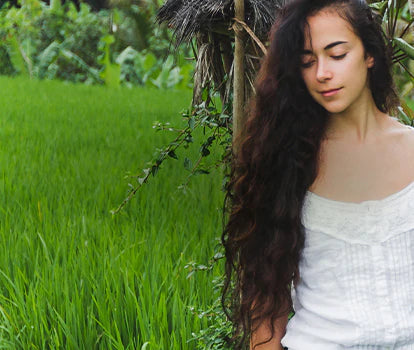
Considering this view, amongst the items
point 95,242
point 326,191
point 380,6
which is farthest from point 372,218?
point 95,242

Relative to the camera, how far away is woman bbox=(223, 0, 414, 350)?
0.98 meters

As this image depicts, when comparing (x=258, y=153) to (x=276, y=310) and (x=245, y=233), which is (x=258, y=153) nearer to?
(x=245, y=233)

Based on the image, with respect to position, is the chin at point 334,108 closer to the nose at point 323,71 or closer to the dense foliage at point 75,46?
the nose at point 323,71

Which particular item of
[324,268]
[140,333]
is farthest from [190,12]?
[140,333]

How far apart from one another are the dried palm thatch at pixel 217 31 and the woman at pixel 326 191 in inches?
14.2

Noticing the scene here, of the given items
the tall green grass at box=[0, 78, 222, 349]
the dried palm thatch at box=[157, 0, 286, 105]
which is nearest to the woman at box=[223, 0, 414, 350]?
the dried palm thatch at box=[157, 0, 286, 105]

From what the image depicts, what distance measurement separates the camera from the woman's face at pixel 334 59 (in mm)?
972

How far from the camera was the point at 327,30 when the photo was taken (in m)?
0.97

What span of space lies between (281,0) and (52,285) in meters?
1.01

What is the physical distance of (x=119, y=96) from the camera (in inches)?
274

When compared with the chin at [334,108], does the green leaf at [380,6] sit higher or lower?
higher

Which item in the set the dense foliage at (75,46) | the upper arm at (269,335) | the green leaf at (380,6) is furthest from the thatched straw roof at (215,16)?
the dense foliage at (75,46)

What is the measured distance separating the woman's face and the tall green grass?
0.69 metres

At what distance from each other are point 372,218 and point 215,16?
722mm
